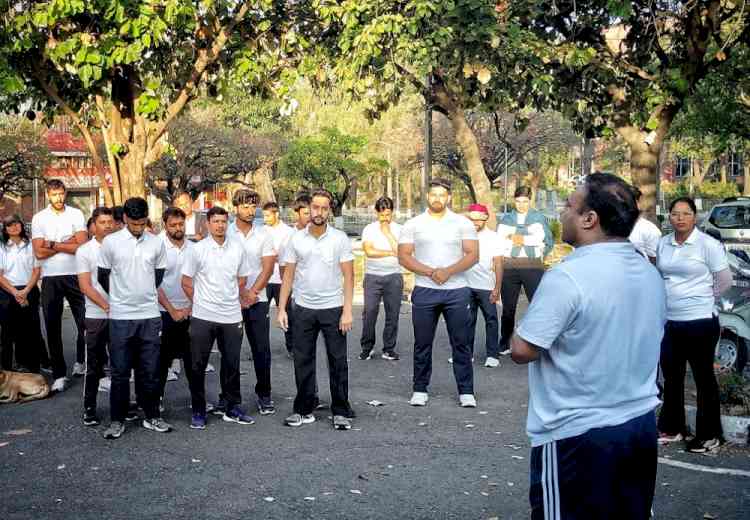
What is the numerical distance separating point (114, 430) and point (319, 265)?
6.75ft

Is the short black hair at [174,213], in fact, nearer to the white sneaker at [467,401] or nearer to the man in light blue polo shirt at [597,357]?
the white sneaker at [467,401]

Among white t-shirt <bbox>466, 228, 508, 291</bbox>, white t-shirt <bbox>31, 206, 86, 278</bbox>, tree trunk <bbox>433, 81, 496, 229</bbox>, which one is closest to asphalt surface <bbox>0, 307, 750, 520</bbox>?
white t-shirt <bbox>31, 206, 86, 278</bbox>

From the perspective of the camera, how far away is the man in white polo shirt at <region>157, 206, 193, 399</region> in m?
8.29

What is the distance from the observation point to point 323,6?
14.3 meters

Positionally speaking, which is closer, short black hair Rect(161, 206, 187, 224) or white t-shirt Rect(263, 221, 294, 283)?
short black hair Rect(161, 206, 187, 224)

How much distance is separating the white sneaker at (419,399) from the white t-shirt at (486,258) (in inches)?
95.3

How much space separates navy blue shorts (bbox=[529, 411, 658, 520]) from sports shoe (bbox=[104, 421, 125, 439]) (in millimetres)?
4625

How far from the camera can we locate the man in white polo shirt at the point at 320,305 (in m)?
7.91

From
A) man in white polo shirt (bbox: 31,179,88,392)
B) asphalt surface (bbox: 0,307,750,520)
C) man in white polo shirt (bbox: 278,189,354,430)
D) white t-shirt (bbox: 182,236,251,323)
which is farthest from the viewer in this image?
man in white polo shirt (bbox: 31,179,88,392)

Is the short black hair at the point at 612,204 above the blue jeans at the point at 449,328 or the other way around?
above

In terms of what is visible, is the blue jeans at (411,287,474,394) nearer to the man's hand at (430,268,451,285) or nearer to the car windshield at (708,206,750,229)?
the man's hand at (430,268,451,285)

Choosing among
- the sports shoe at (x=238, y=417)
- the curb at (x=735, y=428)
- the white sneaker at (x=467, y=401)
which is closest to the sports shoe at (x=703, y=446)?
the curb at (x=735, y=428)

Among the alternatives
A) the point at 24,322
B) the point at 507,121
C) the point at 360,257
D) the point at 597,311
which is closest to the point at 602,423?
the point at 597,311

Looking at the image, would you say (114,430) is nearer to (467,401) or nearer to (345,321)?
(345,321)
